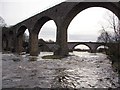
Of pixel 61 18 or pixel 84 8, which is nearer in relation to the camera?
pixel 84 8

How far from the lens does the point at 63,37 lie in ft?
98.1

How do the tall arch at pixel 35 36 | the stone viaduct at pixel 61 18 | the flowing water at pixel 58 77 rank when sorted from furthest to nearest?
the tall arch at pixel 35 36, the stone viaduct at pixel 61 18, the flowing water at pixel 58 77

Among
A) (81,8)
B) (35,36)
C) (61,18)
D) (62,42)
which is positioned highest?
(81,8)

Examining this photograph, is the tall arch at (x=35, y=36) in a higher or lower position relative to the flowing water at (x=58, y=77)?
higher

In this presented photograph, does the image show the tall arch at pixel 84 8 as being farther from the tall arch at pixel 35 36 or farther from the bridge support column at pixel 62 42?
the tall arch at pixel 35 36

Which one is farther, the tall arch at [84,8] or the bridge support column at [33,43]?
the bridge support column at [33,43]

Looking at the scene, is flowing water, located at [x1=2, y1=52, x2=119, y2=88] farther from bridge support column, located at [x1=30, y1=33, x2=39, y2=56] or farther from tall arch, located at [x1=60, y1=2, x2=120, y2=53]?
bridge support column, located at [x1=30, y1=33, x2=39, y2=56]

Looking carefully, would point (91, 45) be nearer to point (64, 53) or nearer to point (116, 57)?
point (64, 53)

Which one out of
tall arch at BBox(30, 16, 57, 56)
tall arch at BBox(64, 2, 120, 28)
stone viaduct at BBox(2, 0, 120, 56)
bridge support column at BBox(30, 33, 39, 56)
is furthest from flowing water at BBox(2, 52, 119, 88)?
bridge support column at BBox(30, 33, 39, 56)

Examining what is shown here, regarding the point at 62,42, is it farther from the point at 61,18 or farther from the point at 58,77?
the point at 58,77

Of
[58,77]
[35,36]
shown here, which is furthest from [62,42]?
[58,77]

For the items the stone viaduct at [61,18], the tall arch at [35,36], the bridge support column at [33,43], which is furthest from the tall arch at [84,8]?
the bridge support column at [33,43]

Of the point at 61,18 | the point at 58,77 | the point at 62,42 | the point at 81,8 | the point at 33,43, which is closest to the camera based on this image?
the point at 58,77

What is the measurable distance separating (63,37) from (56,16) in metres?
3.72
